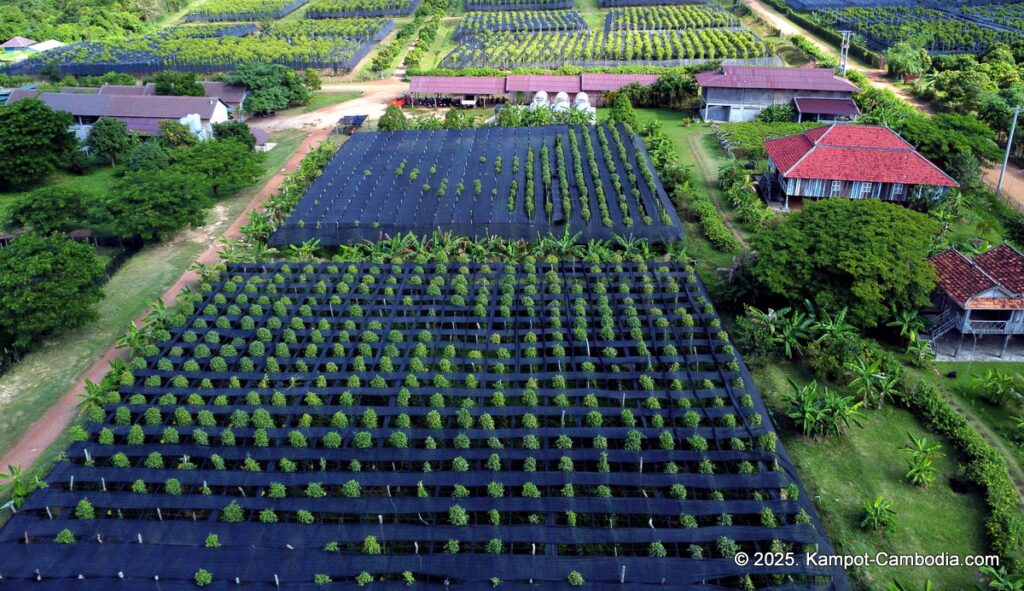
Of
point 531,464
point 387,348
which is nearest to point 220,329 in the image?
point 387,348

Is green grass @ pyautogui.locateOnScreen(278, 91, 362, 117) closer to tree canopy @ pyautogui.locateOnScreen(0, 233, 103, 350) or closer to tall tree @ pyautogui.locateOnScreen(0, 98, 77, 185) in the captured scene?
tall tree @ pyautogui.locateOnScreen(0, 98, 77, 185)

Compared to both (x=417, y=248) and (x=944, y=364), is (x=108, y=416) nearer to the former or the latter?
(x=417, y=248)

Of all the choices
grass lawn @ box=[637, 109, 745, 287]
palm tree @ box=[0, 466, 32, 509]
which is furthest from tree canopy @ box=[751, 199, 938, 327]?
palm tree @ box=[0, 466, 32, 509]

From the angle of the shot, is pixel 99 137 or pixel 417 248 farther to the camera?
pixel 99 137

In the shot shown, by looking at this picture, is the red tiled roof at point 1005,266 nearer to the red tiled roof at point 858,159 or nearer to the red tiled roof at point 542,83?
the red tiled roof at point 858,159

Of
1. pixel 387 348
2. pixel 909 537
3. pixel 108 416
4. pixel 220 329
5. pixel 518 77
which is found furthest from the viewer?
pixel 518 77

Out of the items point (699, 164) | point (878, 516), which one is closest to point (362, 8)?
point (699, 164)

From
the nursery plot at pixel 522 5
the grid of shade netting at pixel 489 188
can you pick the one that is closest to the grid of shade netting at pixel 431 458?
the grid of shade netting at pixel 489 188
